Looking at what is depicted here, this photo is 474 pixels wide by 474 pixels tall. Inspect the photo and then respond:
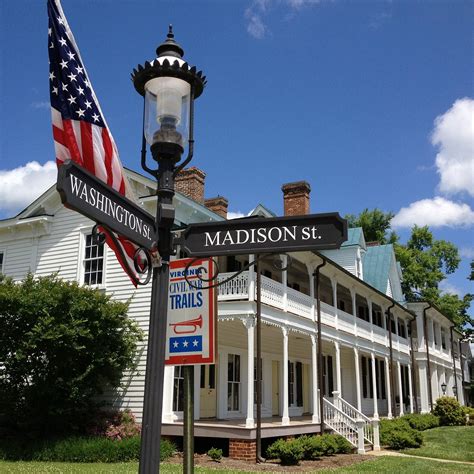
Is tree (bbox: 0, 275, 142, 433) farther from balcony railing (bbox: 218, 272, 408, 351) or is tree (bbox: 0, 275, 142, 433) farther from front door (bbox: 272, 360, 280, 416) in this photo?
front door (bbox: 272, 360, 280, 416)

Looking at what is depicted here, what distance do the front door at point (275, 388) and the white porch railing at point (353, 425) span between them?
3.41m

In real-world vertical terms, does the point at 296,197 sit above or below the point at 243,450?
above

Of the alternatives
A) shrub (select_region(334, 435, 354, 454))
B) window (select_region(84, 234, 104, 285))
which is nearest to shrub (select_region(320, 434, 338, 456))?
shrub (select_region(334, 435, 354, 454))

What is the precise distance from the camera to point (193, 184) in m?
21.2

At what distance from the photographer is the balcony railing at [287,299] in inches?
652

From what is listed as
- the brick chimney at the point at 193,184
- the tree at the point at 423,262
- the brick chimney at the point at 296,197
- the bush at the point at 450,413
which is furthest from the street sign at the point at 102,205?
the tree at the point at 423,262

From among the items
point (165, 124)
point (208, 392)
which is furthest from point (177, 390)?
point (165, 124)

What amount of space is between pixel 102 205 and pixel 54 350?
13256mm

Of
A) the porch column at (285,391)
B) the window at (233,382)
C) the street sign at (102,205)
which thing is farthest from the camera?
the window at (233,382)

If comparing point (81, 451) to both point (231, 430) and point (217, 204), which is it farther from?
point (217, 204)

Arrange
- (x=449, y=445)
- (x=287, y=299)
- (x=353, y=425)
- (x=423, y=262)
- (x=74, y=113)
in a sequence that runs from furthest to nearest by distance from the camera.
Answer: (x=423, y=262), (x=449, y=445), (x=353, y=425), (x=287, y=299), (x=74, y=113)

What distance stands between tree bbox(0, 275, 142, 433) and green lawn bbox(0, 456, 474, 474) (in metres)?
1.99

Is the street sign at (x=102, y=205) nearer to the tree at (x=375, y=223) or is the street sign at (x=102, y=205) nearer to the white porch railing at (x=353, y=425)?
the white porch railing at (x=353, y=425)

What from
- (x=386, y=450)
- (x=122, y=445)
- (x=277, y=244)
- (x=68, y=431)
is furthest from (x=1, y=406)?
(x=277, y=244)
